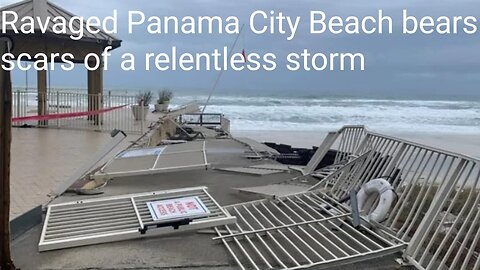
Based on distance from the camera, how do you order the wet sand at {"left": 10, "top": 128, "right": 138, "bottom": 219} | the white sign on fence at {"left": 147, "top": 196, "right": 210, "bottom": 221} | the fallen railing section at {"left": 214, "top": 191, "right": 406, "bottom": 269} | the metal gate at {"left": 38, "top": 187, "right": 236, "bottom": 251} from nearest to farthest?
the fallen railing section at {"left": 214, "top": 191, "right": 406, "bottom": 269} < the metal gate at {"left": 38, "top": 187, "right": 236, "bottom": 251} < the white sign on fence at {"left": 147, "top": 196, "right": 210, "bottom": 221} < the wet sand at {"left": 10, "top": 128, "right": 138, "bottom": 219}

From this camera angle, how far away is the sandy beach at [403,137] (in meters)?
25.2

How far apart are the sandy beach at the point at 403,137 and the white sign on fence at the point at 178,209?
59.8ft

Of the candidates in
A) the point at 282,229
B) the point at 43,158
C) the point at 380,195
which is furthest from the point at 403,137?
the point at 282,229

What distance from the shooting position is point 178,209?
5.66 metres

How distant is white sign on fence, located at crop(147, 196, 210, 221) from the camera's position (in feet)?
17.8

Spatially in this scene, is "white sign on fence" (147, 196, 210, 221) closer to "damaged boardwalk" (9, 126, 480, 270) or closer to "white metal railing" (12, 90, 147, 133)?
"damaged boardwalk" (9, 126, 480, 270)

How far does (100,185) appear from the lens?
7.84m

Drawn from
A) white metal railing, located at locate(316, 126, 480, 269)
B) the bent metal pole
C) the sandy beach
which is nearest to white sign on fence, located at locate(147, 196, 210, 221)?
the bent metal pole

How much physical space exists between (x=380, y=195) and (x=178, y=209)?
2.20m

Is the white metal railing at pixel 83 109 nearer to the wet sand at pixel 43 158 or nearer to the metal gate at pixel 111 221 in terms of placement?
the wet sand at pixel 43 158

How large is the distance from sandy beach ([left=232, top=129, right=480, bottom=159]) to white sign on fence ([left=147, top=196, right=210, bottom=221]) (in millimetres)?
18220

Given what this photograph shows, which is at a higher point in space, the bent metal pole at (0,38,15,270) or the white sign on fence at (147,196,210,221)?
the bent metal pole at (0,38,15,270)

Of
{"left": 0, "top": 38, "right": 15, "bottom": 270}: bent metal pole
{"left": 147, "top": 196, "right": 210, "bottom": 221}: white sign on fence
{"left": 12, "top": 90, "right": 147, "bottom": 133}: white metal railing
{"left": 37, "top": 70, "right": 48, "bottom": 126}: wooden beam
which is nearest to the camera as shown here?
{"left": 0, "top": 38, "right": 15, "bottom": 270}: bent metal pole

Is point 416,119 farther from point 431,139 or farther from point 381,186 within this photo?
point 381,186
